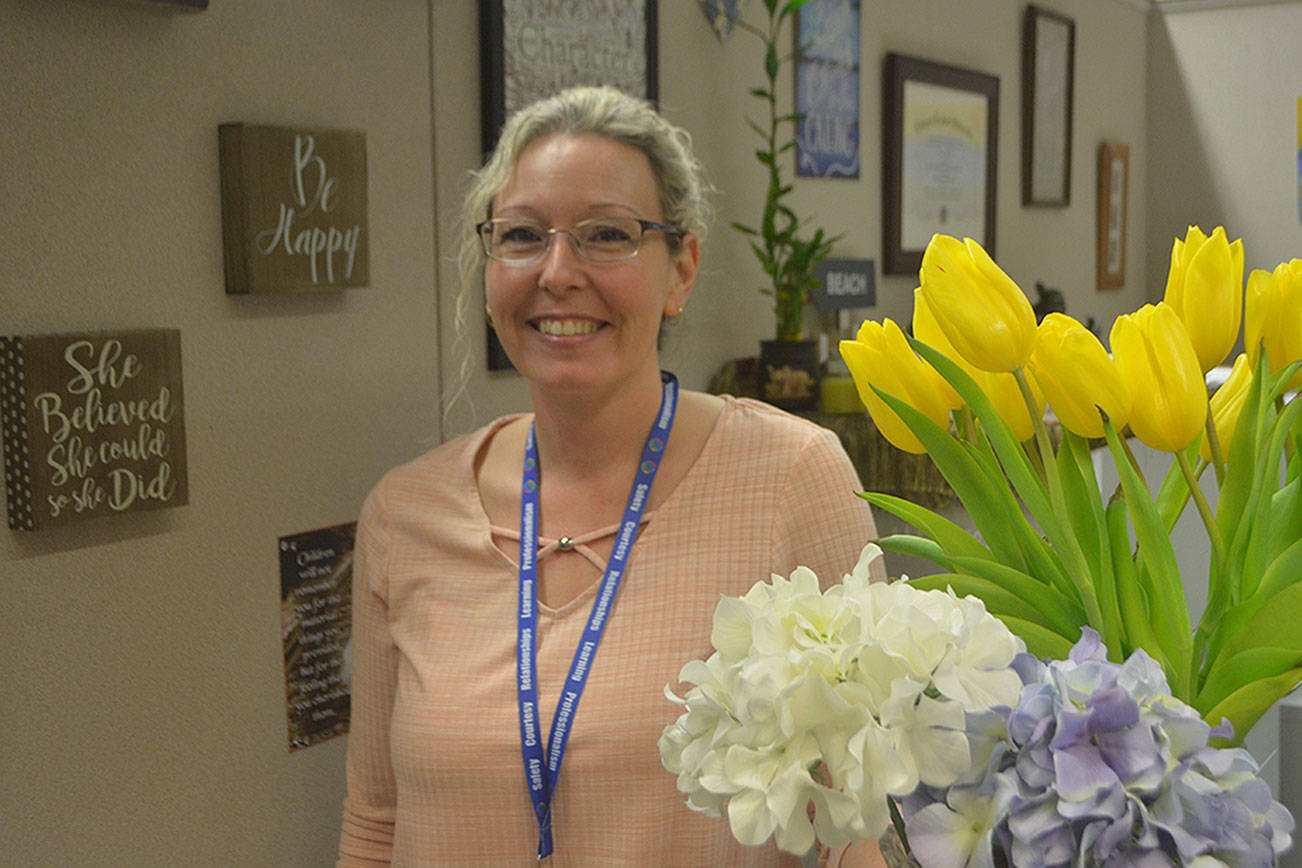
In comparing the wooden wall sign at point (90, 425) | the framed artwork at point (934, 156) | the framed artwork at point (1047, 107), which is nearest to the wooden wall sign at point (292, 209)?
the wooden wall sign at point (90, 425)

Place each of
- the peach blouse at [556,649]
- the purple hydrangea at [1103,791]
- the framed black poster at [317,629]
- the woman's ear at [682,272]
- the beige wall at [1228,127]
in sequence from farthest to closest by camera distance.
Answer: the beige wall at [1228,127] < the framed black poster at [317,629] < the woman's ear at [682,272] < the peach blouse at [556,649] < the purple hydrangea at [1103,791]

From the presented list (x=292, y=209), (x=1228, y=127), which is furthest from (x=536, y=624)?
(x=1228, y=127)

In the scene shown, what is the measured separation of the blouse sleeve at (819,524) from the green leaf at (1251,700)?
834 mm

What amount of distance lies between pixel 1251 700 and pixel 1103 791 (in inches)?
4.8

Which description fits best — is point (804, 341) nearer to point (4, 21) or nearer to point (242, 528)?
point (242, 528)

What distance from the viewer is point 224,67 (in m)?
1.71

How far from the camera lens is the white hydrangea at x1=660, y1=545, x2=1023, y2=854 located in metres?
0.57

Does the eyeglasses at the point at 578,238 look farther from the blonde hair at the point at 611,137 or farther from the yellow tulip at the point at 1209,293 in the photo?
the yellow tulip at the point at 1209,293

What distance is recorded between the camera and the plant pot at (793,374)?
271 centimetres

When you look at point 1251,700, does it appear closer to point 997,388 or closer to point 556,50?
point 997,388

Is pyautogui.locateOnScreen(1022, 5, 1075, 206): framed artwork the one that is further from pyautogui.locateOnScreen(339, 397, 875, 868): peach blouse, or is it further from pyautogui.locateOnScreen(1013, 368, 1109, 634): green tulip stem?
pyautogui.locateOnScreen(1013, 368, 1109, 634): green tulip stem

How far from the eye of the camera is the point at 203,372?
171 cm

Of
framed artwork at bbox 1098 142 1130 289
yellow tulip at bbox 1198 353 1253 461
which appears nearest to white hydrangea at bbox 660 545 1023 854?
yellow tulip at bbox 1198 353 1253 461

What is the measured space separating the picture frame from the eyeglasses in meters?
0.61
